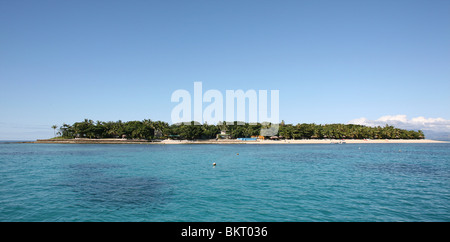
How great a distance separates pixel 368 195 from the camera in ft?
76.3

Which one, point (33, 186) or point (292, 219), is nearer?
point (292, 219)

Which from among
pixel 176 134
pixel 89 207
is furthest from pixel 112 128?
pixel 89 207

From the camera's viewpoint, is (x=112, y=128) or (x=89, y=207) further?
(x=112, y=128)

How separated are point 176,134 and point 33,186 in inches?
6453

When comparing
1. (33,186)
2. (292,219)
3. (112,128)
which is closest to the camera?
(292,219)
